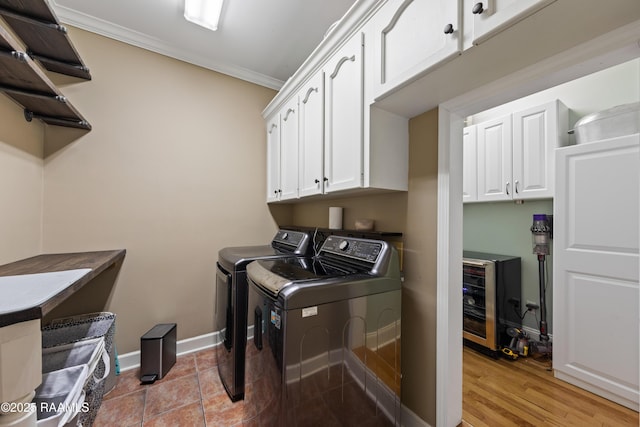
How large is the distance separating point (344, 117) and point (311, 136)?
38cm

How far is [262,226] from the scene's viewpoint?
2662mm

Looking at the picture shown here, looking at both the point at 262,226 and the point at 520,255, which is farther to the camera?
the point at 262,226

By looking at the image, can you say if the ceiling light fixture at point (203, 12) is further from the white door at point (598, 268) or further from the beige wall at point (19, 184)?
the white door at point (598, 268)

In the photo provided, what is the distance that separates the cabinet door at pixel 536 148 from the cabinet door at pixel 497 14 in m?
1.92

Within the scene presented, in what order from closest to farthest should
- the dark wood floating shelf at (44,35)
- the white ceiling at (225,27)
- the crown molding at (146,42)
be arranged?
the dark wood floating shelf at (44,35) → the white ceiling at (225,27) → the crown molding at (146,42)

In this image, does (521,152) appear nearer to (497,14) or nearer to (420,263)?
(420,263)

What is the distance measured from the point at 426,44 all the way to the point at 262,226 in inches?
83.3

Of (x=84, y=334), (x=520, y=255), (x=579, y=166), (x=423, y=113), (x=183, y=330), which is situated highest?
(x=423, y=113)

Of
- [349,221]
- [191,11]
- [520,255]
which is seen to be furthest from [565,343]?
[191,11]

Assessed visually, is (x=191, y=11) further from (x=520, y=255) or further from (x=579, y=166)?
(x=520, y=255)

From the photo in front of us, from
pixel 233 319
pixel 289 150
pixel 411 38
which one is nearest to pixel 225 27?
pixel 289 150

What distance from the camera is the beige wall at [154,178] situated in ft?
6.18

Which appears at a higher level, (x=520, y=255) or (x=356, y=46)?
(x=356, y=46)

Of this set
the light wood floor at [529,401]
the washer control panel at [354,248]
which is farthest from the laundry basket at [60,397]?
the light wood floor at [529,401]
